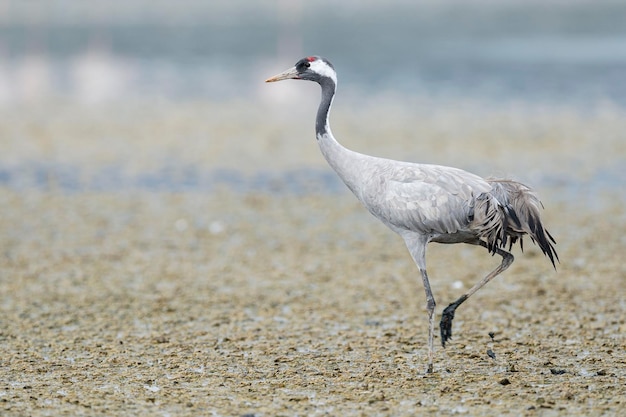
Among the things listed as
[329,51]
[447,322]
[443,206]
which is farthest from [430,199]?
[329,51]

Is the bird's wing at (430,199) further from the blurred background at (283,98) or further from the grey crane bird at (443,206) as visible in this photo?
the blurred background at (283,98)

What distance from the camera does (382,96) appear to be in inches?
825

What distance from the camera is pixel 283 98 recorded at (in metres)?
21.1

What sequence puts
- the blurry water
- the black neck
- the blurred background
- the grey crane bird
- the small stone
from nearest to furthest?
the small stone, the grey crane bird, the black neck, the blurred background, the blurry water

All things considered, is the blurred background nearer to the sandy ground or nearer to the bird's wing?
the sandy ground

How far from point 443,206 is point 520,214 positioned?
0.54m

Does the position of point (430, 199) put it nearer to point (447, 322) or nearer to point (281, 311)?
point (447, 322)

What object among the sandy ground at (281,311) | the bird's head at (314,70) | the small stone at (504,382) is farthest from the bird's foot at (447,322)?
the bird's head at (314,70)

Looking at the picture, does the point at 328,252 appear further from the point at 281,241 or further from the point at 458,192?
the point at 458,192

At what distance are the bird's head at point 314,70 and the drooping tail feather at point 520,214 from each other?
1403mm

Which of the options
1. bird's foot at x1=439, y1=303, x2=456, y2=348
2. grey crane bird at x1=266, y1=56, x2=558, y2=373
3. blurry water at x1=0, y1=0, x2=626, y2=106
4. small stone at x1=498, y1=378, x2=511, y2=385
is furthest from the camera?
blurry water at x1=0, y1=0, x2=626, y2=106

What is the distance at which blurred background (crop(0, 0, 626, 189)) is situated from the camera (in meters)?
14.5

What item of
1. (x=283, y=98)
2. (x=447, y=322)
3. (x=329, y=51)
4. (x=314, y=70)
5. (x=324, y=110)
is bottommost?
(x=447, y=322)

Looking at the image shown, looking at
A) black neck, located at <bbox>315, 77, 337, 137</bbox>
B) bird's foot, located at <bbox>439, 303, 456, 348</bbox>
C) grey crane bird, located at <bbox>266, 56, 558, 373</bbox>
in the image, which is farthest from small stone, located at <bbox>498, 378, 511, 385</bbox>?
black neck, located at <bbox>315, 77, 337, 137</bbox>
